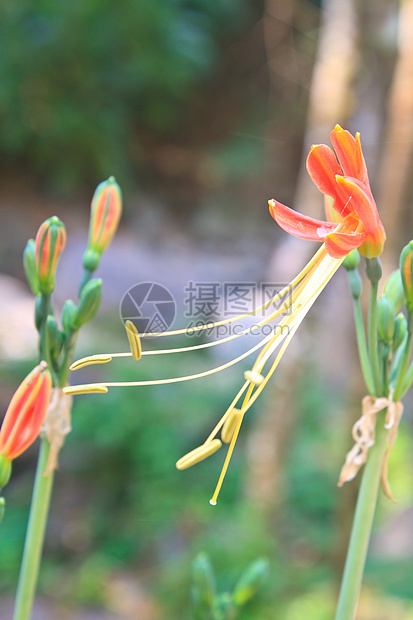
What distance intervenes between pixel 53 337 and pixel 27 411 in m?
0.11

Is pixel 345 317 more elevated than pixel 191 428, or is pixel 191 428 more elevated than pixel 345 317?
pixel 345 317

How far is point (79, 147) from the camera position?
5270 mm

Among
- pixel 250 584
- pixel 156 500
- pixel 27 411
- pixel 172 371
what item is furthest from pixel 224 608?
pixel 172 371

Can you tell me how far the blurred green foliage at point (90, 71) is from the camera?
15.0 feet

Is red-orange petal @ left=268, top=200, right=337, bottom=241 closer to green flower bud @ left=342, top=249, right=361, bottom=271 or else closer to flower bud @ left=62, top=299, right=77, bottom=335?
green flower bud @ left=342, top=249, right=361, bottom=271

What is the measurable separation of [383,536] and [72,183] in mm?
4397

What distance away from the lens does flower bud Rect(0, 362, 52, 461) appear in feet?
1.40

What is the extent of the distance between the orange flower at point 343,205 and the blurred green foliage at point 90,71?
468 cm

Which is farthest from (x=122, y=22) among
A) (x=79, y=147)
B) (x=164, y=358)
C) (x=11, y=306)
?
(x=164, y=358)

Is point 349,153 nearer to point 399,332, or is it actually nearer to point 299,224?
point 299,224

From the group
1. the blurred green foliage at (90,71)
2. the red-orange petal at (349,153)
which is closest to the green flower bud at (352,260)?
the red-orange petal at (349,153)

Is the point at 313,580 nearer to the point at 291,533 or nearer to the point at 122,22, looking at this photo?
the point at 291,533

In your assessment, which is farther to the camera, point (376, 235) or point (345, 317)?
point (345, 317)

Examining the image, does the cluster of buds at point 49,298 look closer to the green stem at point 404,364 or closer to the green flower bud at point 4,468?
the green flower bud at point 4,468
